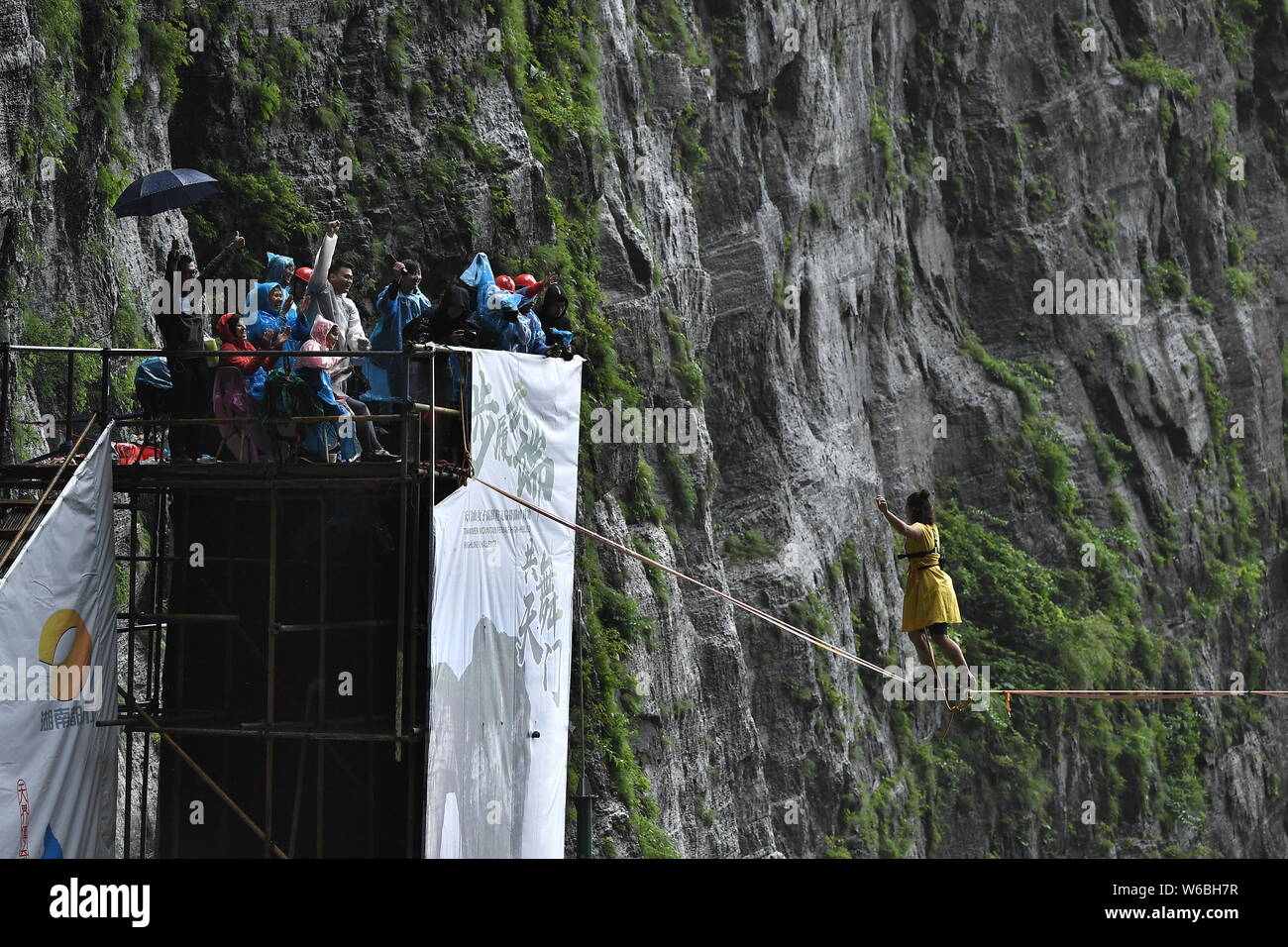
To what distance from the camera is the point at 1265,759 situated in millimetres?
36812

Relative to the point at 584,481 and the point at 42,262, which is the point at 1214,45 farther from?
the point at 42,262

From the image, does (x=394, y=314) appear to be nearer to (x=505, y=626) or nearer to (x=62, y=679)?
(x=505, y=626)

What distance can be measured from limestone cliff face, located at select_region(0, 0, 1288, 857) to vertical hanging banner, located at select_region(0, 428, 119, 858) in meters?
3.32

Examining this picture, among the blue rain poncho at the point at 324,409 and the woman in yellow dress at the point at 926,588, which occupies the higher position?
the blue rain poncho at the point at 324,409

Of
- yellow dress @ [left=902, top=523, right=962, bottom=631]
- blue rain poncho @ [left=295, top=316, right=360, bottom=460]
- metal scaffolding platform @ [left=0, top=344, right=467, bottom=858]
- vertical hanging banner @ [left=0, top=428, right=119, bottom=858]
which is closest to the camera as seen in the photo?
vertical hanging banner @ [left=0, top=428, right=119, bottom=858]

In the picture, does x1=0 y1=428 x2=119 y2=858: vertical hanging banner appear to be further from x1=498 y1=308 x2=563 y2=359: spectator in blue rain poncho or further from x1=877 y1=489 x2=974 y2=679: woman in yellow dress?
x1=877 y1=489 x2=974 y2=679: woman in yellow dress

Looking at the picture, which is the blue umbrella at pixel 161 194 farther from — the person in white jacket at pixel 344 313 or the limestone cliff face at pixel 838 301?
the limestone cliff face at pixel 838 301

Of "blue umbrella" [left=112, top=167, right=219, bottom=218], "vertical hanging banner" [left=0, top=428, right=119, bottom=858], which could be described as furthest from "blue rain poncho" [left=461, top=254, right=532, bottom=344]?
"vertical hanging banner" [left=0, top=428, right=119, bottom=858]

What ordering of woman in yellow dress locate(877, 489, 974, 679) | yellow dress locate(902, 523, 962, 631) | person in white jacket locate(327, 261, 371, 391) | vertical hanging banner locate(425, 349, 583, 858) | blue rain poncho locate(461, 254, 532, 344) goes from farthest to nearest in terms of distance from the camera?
1. yellow dress locate(902, 523, 962, 631)
2. woman in yellow dress locate(877, 489, 974, 679)
3. blue rain poncho locate(461, 254, 532, 344)
4. person in white jacket locate(327, 261, 371, 391)
5. vertical hanging banner locate(425, 349, 583, 858)

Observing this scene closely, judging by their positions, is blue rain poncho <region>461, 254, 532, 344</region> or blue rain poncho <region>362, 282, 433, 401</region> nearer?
blue rain poncho <region>461, 254, 532, 344</region>

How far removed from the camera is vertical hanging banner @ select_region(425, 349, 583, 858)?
11.1 m

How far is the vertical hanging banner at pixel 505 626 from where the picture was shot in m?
11.1

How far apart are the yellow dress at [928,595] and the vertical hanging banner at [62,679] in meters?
6.48

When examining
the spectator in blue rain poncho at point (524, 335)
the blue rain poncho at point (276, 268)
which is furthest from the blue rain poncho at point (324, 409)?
the spectator in blue rain poncho at point (524, 335)
